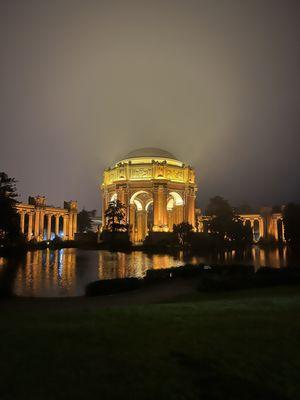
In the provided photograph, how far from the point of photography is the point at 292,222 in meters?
62.2

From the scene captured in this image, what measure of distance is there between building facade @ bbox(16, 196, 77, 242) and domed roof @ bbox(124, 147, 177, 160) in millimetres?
21102

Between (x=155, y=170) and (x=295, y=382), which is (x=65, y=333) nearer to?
(x=295, y=382)

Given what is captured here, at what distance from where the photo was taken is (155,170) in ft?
251

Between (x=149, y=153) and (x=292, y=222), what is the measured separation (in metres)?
35.5

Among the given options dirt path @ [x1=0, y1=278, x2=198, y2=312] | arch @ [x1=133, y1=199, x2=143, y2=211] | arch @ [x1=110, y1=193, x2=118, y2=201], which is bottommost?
dirt path @ [x1=0, y1=278, x2=198, y2=312]

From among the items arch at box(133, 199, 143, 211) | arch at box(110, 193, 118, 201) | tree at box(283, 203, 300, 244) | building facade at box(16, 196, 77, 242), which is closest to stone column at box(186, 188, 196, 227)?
arch at box(133, 199, 143, 211)

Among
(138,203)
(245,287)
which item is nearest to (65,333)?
(245,287)

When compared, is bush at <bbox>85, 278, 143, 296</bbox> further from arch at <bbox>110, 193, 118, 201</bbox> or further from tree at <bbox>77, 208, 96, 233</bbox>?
tree at <bbox>77, 208, 96, 233</bbox>

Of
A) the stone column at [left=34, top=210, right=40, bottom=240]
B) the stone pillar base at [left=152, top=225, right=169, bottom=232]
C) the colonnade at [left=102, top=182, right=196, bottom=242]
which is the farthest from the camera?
the stone column at [left=34, top=210, right=40, bottom=240]

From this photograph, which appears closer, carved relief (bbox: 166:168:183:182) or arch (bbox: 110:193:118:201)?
carved relief (bbox: 166:168:183:182)

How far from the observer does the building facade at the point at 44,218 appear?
7788 cm

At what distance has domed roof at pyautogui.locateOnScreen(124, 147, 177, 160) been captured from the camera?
81.4 m

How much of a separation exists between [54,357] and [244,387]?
2.70 meters

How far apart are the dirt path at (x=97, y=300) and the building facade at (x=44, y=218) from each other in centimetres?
6268
